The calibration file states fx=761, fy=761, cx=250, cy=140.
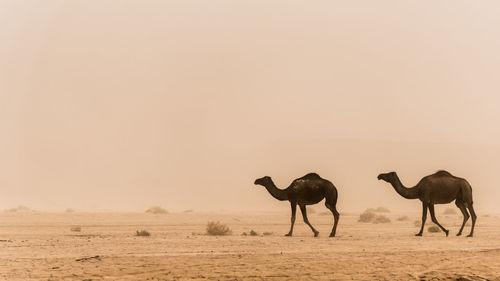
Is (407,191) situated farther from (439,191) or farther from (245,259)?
(245,259)

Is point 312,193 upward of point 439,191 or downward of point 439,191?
downward

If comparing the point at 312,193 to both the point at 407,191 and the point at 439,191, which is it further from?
the point at 439,191

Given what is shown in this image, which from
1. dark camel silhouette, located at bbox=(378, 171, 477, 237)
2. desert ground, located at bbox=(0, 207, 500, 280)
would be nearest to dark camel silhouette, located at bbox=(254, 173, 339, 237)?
desert ground, located at bbox=(0, 207, 500, 280)

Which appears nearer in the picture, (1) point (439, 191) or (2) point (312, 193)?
(2) point (312, 193)

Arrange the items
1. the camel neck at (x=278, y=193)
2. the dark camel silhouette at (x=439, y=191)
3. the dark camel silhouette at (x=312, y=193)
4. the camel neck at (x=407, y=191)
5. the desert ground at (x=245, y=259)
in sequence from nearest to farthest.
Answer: the desert ground at (x=245, y=259)
the dark camel silhouette at (x=312, y=193)
the camel neck at (x=278, y=193)
the dark camel silhouette at (x=439, y=191)
the camel neck at (x=407, y=191)

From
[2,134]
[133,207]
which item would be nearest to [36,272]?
[133,207]

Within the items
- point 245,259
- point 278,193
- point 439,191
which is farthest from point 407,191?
point 245,259

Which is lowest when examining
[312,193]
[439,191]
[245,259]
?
[245,259]

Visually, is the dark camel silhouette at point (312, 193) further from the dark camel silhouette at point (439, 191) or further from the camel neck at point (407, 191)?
the camel neck at point (407, 191)

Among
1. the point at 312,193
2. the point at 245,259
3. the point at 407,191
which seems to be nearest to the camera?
the point at 245,259

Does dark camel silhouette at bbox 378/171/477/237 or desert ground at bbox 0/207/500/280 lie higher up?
dark camel silhouette at bbox 378/171/477/237

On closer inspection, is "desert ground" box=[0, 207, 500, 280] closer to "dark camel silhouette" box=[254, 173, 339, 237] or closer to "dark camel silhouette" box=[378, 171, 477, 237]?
"dark camel silhouette" box=[254, 173, 339, 237]

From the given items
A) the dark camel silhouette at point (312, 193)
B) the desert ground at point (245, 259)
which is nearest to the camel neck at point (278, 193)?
the dark camel silhouette at point (312, 193)

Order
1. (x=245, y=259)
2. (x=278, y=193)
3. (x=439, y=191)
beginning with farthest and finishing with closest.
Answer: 1. (x=439, y=191)
2. (x=278, y=193)
3. (x=245, y=259)
